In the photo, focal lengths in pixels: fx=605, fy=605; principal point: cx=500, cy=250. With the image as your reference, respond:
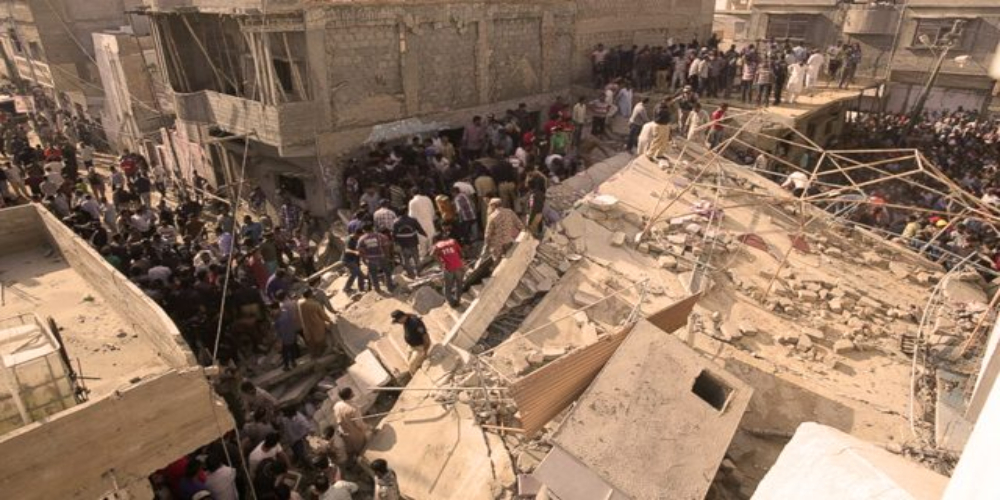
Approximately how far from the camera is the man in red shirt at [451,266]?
30.3 ft

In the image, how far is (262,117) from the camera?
13625 millimetres

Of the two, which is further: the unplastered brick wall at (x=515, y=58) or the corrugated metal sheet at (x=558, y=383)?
the unplastered brick wall at (x=515, y=58)

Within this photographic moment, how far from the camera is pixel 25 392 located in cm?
486

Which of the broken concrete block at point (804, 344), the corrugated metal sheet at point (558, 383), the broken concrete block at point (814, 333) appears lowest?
the broken concrete block at point (814, 333)

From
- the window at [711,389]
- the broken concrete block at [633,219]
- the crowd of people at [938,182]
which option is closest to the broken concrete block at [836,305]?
the crowd of people at [938,182]

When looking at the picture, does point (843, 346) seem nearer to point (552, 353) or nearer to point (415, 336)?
point (552, 353)

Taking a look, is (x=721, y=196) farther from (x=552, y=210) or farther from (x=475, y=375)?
(x=475, y=375)

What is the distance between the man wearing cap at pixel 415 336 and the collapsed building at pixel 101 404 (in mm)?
Answer: 2981

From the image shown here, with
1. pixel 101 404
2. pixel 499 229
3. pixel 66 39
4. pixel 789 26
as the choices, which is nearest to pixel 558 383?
pixel 499 229

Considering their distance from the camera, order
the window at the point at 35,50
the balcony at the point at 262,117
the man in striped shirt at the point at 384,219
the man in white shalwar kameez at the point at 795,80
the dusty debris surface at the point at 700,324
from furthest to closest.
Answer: the window at the point at 35,50
the man in white shalwar kameez at the point at 795,80
the balcony at the point at 262,117
the man in striped shirt at the point at 384,219
the dusty debris surface at the point at 700,324

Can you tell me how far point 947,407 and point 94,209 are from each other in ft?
47.3

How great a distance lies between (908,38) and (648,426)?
94.3ft

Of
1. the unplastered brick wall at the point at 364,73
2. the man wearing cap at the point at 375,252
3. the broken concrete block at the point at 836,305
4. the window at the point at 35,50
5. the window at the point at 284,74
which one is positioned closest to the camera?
the man wearing cap at the point at 375,252

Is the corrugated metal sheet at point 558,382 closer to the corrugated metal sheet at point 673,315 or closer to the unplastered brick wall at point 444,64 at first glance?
the corrugated metal sheet at point 673,315
